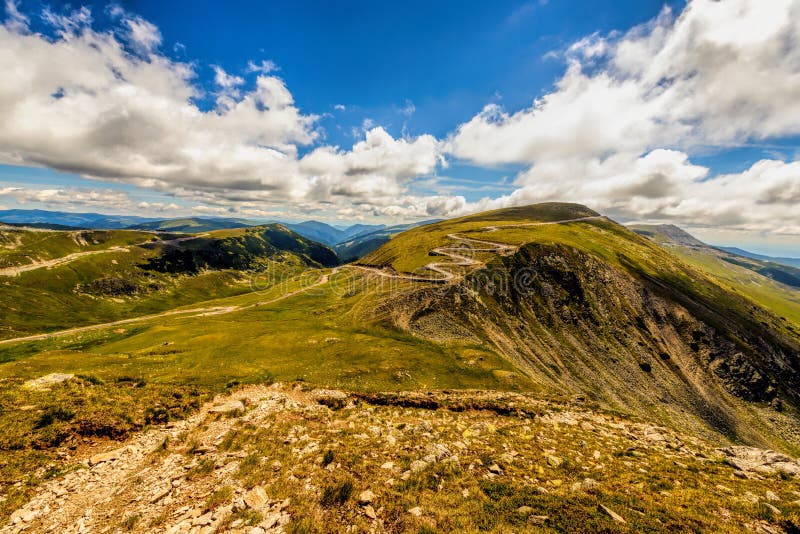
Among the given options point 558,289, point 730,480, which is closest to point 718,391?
point 558,289

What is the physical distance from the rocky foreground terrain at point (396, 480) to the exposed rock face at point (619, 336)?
49.3 m

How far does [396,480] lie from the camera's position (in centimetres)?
1620

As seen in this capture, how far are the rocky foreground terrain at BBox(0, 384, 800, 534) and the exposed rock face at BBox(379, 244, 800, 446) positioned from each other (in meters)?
49.3

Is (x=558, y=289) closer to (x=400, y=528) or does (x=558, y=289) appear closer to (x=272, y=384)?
(x=272, y=384)

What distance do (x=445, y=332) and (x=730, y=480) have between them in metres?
68.4

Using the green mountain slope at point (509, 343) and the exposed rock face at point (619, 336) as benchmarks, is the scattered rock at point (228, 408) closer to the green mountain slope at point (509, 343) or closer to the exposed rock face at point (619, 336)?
the green mountain slope at point (509, 343)

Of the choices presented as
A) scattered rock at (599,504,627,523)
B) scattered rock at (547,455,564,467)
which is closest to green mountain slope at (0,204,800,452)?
scattered rock at (547,455,564,467)

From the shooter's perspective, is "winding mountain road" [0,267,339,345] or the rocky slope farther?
"winding mountain road" [0,267,339,345]

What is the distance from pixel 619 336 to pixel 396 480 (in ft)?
406

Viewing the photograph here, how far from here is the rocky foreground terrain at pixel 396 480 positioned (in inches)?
511

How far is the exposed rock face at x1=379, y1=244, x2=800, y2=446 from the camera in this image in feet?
282

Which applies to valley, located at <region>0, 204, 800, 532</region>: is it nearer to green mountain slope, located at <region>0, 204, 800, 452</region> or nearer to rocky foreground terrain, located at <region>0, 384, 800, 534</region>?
rocky foreground terrain, located at <region>0, 384, 800, 534</region>

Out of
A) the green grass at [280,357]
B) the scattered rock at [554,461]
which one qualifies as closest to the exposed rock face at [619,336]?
the green grass at [280,357]

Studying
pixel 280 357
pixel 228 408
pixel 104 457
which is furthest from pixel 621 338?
pixel 104 457
